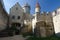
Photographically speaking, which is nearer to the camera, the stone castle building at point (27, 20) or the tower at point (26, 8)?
the stone castle building at point (27, 20)

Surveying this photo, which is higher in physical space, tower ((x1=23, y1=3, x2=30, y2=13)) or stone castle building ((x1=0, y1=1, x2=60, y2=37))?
tower ((x1=23, y1=3, x2=30, y2=13))

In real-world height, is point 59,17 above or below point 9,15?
below

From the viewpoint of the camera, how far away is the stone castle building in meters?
18.9

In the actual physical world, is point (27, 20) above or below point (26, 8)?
below

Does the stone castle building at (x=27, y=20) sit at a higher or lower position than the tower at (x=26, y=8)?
lower

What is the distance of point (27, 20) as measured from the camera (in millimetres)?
30594

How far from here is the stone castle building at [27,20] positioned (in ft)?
61.9

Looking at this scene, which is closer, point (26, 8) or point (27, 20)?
point (27, 20)

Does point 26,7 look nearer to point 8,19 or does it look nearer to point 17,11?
point 17,11

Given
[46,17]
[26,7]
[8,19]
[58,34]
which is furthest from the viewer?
[26,7]

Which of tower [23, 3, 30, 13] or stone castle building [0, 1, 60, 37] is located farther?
tower [23, 3, 30, 13]

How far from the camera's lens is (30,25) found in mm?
29234

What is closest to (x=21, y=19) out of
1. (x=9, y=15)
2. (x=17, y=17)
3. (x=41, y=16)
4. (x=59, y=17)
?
(x=17, y=17)

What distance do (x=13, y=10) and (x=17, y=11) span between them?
1153 mm
